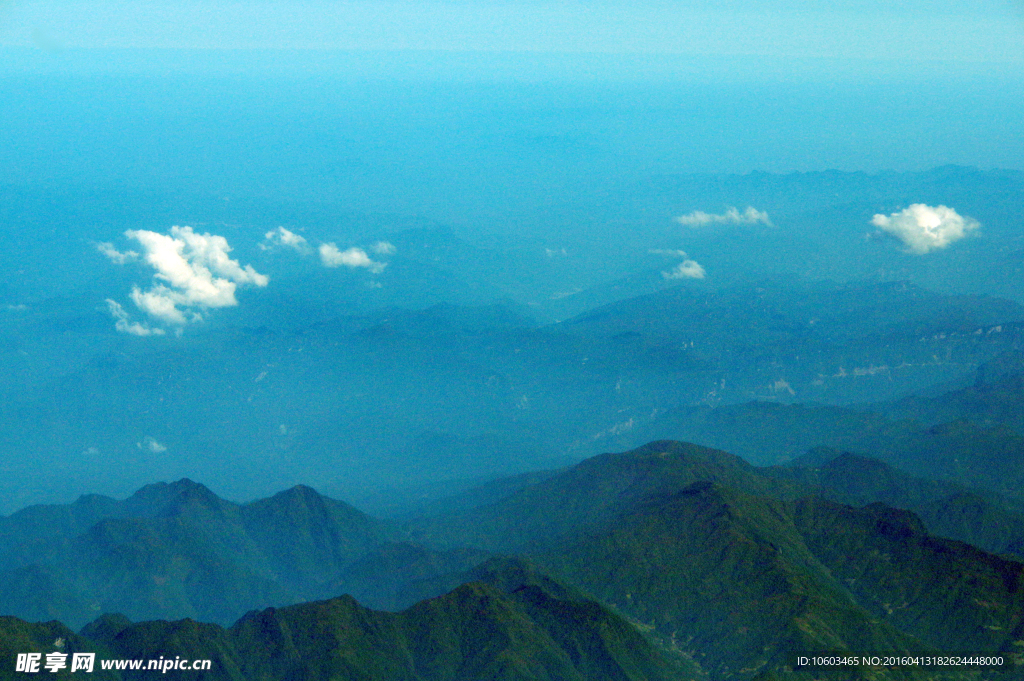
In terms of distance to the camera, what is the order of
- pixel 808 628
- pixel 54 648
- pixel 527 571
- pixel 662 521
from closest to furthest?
pixel 54 648, pixel 808 628, pixel 527 571, pixel 662 521

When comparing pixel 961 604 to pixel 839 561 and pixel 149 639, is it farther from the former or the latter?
pixel 149 639

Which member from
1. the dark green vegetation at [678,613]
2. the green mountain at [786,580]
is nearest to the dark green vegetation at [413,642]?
the dark green vegetation at [678,613]

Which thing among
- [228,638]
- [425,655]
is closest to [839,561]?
[425,655]

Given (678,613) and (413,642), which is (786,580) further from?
(413,642)

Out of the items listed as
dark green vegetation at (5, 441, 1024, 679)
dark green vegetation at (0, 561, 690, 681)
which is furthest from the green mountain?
dark green vegetation at (0, 561, 690, 681)

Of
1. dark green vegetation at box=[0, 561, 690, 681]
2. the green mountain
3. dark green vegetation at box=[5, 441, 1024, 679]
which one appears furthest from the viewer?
the green mountain

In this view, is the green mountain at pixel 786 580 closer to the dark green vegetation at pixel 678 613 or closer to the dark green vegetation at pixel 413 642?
the dark green vegetation at pixel 678 613

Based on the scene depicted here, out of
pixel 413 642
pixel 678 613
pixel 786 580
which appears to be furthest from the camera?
pixel 678 613

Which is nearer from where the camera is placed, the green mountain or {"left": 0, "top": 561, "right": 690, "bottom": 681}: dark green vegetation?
{"left": 0, "top": 561, "right": 690, "bottom": 681}: dark green vegetation

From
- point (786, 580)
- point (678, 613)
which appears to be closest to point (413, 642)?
point (678, 613)

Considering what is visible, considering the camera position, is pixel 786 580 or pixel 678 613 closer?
pixel 786 580

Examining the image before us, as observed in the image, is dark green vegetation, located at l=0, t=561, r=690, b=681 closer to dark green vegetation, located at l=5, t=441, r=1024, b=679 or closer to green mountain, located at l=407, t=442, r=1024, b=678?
dark green vegetation, located at l=5, t=441, r=1024, b=679
